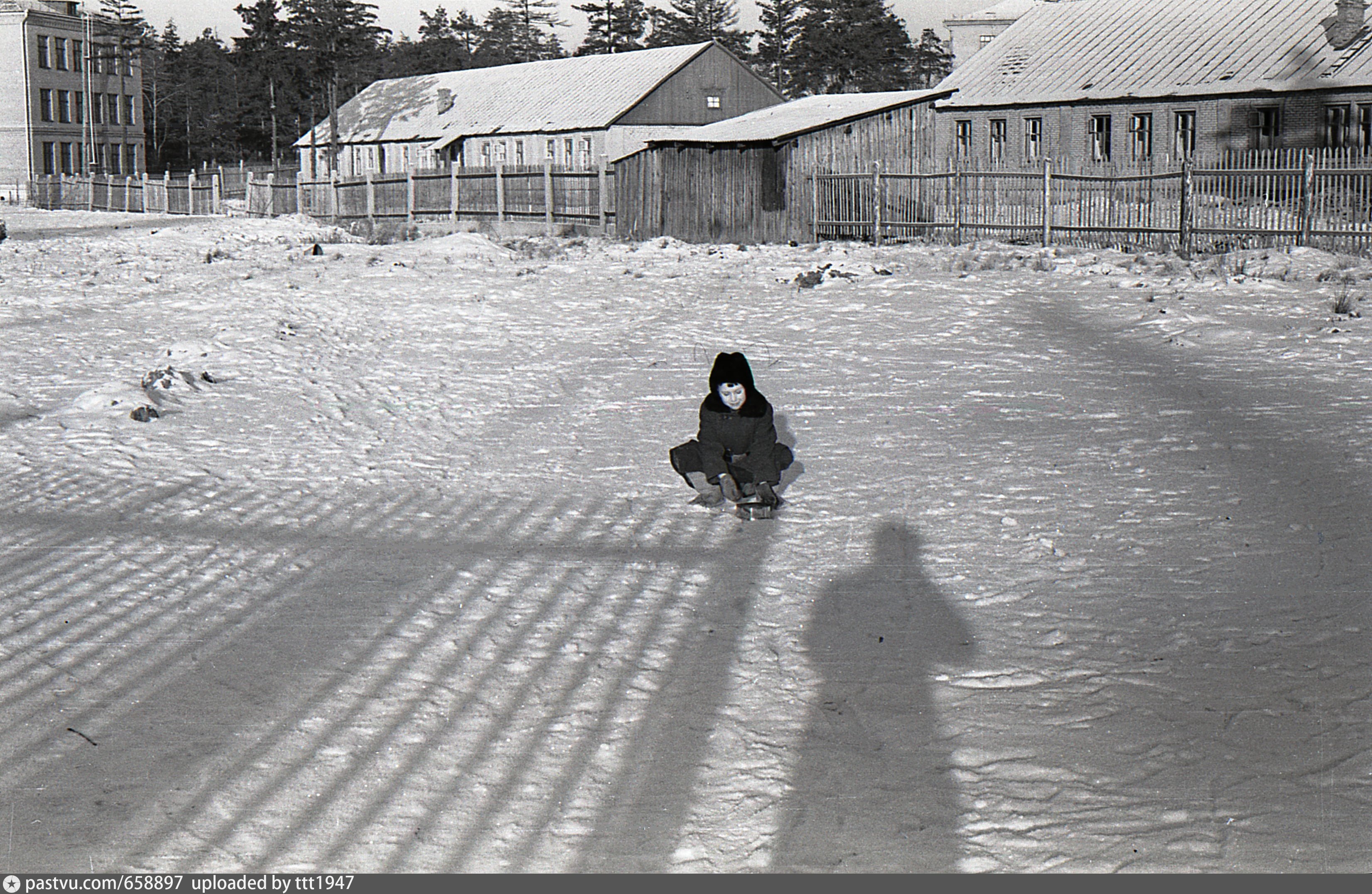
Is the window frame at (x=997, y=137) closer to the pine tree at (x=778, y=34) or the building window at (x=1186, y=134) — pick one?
the building window at (x=1186, y=134)

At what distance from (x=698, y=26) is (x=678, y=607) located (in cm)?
8823

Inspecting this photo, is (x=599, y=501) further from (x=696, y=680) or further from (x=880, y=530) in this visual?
(x=696, y=680)

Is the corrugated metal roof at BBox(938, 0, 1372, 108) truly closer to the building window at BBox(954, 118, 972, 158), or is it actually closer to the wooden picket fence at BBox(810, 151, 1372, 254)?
the building window at BBox(954, 118, 972, 158)

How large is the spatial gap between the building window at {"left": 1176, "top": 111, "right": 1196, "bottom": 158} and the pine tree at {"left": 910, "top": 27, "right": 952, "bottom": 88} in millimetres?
56255

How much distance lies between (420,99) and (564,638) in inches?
2267

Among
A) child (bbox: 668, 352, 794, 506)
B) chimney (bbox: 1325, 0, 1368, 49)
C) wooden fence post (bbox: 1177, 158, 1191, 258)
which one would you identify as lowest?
child (bbox: 668, 352, 794, 506)

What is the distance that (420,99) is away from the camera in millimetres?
60125

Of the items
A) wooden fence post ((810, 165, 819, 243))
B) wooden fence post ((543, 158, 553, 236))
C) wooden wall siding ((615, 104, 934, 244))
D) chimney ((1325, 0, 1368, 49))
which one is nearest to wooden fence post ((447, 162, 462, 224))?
wooden fence post ((543, 158, 553, 236))

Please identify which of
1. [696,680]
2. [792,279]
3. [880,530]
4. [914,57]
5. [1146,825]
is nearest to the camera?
[1146,825]

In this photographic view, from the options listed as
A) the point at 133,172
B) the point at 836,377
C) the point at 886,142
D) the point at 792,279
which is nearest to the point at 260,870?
the point at 836,377

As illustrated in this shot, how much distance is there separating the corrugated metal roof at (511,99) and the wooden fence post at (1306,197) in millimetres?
32473

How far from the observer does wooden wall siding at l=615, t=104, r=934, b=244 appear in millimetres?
25750

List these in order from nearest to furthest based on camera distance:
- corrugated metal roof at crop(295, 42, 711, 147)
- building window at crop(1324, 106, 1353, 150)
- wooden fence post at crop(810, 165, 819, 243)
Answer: wooden fence post at crop(810, 165, 819, 243)
building window at crop(1324, 106, 1353, 150)
corrugated metal roof at crop(295, 42, 711, 147)

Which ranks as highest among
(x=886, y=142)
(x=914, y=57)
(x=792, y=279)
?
(x=914, y=57)
